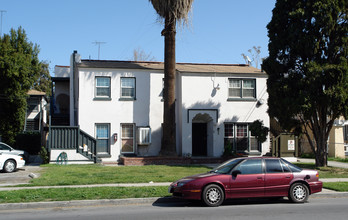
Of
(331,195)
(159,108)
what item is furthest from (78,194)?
(159,108)

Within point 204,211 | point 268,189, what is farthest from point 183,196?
point 268,189

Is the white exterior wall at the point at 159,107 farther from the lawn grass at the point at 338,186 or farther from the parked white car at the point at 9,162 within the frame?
the lawn grass at the point at 338,186

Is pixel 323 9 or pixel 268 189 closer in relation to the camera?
pixel 268 189

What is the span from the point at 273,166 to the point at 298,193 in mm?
1040

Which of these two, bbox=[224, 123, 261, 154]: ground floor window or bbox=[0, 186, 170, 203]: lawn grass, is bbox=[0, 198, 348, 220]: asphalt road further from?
bbox=[224, 123, 261, 154]: ground floor window

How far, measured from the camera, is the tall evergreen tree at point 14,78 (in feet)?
88.4

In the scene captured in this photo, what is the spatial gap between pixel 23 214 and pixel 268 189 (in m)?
6.57

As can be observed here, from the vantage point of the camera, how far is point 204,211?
9.98 meters

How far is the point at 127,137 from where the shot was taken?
24344 mm

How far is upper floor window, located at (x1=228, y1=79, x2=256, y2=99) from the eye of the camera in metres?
25.1

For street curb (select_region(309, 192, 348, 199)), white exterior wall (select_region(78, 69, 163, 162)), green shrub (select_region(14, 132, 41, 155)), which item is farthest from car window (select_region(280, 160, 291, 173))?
green shrub (select_region(14, 132, 41, 155))

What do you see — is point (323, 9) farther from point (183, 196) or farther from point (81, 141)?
point (81, 141)

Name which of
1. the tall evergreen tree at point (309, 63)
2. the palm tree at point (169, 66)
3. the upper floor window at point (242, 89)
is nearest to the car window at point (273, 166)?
the tall evergreen tree at point (309, 63)

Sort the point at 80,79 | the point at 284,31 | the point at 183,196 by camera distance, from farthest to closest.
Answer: the point at 80,79 < the point at 284,31 < the point at 183,196
